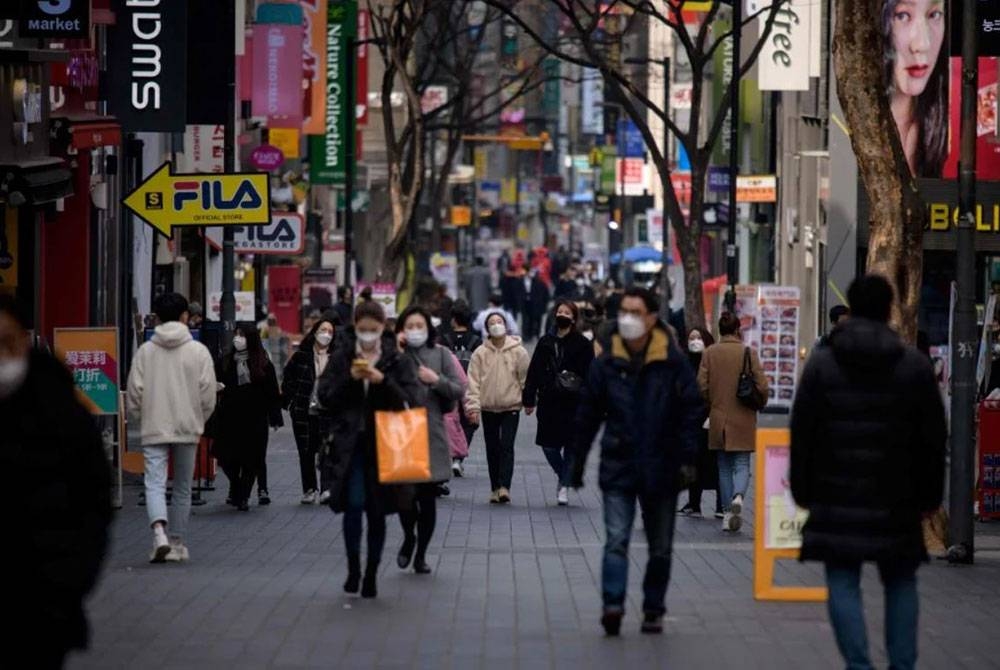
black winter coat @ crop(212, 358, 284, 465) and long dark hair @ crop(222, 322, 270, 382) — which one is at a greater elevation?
long dark hair @ crop(222, 322, 270, 382)

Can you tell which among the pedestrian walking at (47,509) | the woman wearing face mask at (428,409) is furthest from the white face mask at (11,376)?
the woman wearing face mask at (428,409)

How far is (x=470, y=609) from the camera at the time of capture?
43.0ft

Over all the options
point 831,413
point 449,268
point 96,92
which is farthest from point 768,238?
point 831,413

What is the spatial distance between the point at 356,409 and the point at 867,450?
4944 mm

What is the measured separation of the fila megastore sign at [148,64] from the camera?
2503 cm

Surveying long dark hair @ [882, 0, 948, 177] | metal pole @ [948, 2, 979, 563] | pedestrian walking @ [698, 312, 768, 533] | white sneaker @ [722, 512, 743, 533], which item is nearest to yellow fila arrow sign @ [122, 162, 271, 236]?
pedestrian walking @ [698, 312, 768, 533]

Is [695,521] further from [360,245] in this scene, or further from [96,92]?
[360,245]

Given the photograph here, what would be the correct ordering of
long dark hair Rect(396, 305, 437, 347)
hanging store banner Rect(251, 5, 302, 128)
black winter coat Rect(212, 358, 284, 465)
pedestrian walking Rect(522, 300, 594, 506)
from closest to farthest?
long dark hair Rect(396, 305, 437, 347) → black winter coat Rect(212, 358, 284, 465) → pedestrian walking Rect(522, 300, 594, 506) → hanging store banner Rect(251, 5, 302, 128)

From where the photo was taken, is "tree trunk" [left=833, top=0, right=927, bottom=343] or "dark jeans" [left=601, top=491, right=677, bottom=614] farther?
"tree trunk" [left=833, top=0, right=927, bottom=343]

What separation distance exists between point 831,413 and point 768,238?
4606 centimetres

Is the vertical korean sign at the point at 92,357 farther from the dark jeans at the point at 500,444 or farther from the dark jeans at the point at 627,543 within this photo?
the dark jeans at the point at 627,543

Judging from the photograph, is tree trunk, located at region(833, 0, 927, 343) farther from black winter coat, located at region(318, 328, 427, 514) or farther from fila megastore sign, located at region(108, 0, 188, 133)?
fila megastore sign, located at region(108, 0, 188, 133)

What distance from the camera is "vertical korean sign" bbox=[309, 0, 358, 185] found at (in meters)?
47.6

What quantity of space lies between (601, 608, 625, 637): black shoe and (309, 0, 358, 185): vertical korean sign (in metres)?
35.2
